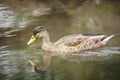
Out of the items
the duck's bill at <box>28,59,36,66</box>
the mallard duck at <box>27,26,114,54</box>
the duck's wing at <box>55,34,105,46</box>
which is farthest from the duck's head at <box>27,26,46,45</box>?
the duck's bill at <box>28,59,36,66</box>

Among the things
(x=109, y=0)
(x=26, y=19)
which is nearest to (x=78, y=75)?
(x=26, y=19)

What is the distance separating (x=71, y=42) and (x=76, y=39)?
171 millimetres

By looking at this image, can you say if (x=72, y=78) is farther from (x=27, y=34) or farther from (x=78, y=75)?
(x=27, y=34)

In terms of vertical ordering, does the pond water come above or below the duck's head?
below

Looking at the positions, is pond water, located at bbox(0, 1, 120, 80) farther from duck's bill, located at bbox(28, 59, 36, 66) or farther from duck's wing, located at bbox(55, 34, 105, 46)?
duck's wing, located at bbox(55, 34, 105, 46)

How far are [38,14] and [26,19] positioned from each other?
0.97 meters

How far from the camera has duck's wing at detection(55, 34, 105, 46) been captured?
Answer: 1355 cm

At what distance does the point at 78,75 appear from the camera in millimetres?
11328

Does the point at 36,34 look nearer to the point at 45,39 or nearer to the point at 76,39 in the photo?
the point at 45,39

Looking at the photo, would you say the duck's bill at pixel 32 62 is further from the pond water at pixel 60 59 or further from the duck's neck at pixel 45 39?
the duck's neck at pixel 45 39

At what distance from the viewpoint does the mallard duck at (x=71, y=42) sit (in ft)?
44.4

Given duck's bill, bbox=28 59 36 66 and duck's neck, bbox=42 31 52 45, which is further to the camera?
duck's neck, bbox=42 31 52 45

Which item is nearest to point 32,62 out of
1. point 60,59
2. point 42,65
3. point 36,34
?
point 42,65

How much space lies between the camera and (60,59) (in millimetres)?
12797
